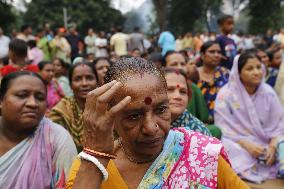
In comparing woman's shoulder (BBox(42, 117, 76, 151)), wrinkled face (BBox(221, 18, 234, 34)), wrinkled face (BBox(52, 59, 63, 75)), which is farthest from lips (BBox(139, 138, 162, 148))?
wrinkled face (BBox(52, 59, 63, 75))

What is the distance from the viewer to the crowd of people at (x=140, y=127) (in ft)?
4.77

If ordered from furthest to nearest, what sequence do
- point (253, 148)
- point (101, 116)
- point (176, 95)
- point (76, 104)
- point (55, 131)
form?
point (253, 148), point (76, 104), point (176, 95), point (55, 131), point (101, 116)

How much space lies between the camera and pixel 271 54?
747 centimetres

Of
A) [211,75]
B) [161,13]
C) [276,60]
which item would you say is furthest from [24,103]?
[161,13]

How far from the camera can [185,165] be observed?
1617 millimetres

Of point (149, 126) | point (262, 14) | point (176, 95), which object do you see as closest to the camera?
point (149, 126)

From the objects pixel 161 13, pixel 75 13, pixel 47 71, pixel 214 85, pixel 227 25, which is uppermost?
pixel 75 13

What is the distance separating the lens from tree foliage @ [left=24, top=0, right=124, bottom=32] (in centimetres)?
2986

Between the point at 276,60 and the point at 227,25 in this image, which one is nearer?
the point at 227,25

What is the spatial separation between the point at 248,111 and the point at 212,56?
1.55 m

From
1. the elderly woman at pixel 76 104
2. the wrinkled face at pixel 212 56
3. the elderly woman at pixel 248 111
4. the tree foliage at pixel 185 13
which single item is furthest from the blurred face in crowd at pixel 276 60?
the tree foliage at pixel 185 13

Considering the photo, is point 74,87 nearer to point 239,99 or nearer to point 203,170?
point 239,99

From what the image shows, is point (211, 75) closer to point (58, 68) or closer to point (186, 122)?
point (186, 122)

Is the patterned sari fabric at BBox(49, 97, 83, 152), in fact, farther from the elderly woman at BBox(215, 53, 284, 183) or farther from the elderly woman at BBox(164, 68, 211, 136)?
the elderly woman at BBox(215, 53, 284, 183)
